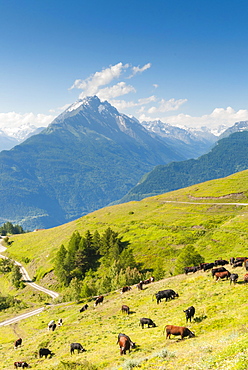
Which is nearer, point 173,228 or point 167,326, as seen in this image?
point 167,326

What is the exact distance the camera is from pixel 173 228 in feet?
383

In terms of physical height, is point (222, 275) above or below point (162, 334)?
below

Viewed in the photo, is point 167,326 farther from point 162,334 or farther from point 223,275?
point 223,275

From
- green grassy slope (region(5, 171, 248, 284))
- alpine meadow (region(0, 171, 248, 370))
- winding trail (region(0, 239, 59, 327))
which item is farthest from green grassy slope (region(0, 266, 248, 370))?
green grassy slope (region(5, 171, 248, 284))

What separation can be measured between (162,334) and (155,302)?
1395cm

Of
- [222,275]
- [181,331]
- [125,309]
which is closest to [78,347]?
[125,309]

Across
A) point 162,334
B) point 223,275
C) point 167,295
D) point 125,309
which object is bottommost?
point 125,309

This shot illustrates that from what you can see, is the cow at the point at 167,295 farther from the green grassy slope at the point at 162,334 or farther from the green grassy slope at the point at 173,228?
the green grassy slope at the point at 173,228

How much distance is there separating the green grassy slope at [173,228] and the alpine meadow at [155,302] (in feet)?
1.73

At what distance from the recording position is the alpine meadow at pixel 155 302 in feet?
67.1

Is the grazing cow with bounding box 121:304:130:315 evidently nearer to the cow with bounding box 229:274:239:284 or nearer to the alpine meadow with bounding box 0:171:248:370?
the alpine meadow with bounding box 0:171:248:370

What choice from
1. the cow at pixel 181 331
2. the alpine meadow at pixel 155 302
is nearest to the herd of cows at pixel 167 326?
the cow at pixel 181 331

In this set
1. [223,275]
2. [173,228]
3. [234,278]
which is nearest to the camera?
[234,278]

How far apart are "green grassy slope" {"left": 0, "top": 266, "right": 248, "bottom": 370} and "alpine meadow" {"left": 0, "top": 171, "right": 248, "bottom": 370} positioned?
0.09 metres
